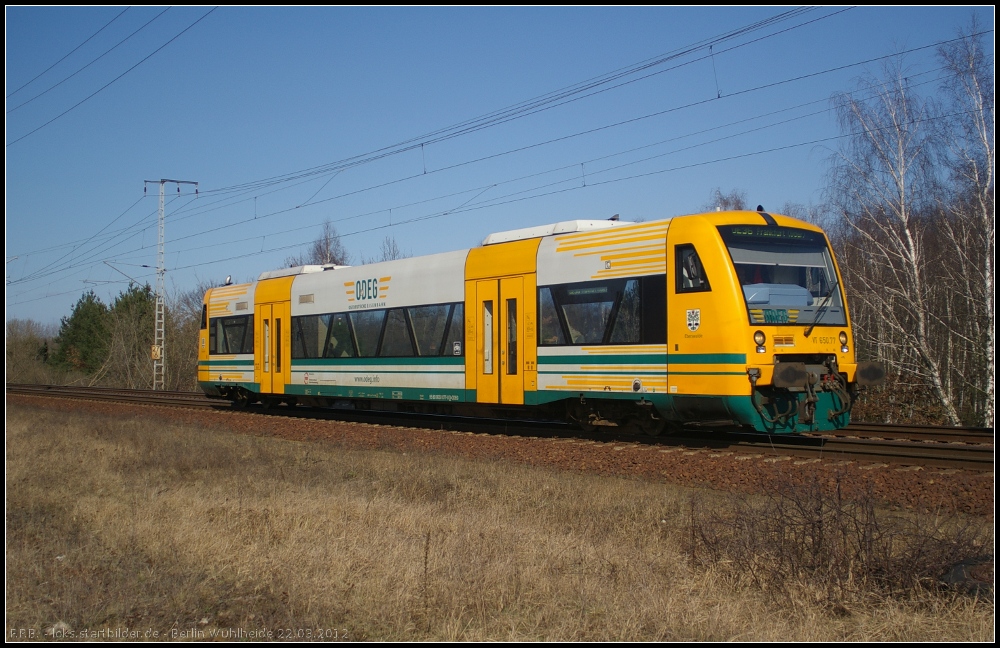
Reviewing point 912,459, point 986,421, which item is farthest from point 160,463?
point 986,421

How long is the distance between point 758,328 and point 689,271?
4.06ft

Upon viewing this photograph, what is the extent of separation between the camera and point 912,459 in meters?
10.5

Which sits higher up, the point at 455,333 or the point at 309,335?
the point at 309,335

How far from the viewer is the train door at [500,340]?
14.1 meters

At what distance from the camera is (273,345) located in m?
20.4

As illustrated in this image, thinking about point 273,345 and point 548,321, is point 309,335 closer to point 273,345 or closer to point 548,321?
point 273,345

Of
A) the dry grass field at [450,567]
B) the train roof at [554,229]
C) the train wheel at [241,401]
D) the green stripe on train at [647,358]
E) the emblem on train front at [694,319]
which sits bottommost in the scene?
the dry grass field at [450,567]

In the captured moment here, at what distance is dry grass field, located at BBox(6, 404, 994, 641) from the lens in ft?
16.0

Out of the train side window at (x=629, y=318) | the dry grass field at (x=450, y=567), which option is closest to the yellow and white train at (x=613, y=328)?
the train side window at (x=629, y=318)

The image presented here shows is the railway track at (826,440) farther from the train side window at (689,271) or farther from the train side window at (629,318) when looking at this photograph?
the train side window at (689,271)

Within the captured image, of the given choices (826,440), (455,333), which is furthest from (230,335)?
(826,440)

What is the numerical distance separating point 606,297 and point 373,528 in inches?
254

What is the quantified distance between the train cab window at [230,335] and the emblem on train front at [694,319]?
1339 cm

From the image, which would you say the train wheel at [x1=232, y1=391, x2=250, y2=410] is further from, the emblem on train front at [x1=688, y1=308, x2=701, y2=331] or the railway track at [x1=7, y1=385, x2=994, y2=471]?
the emblem on train front at [x1=688, y1=308, x2=701, y2=331]
